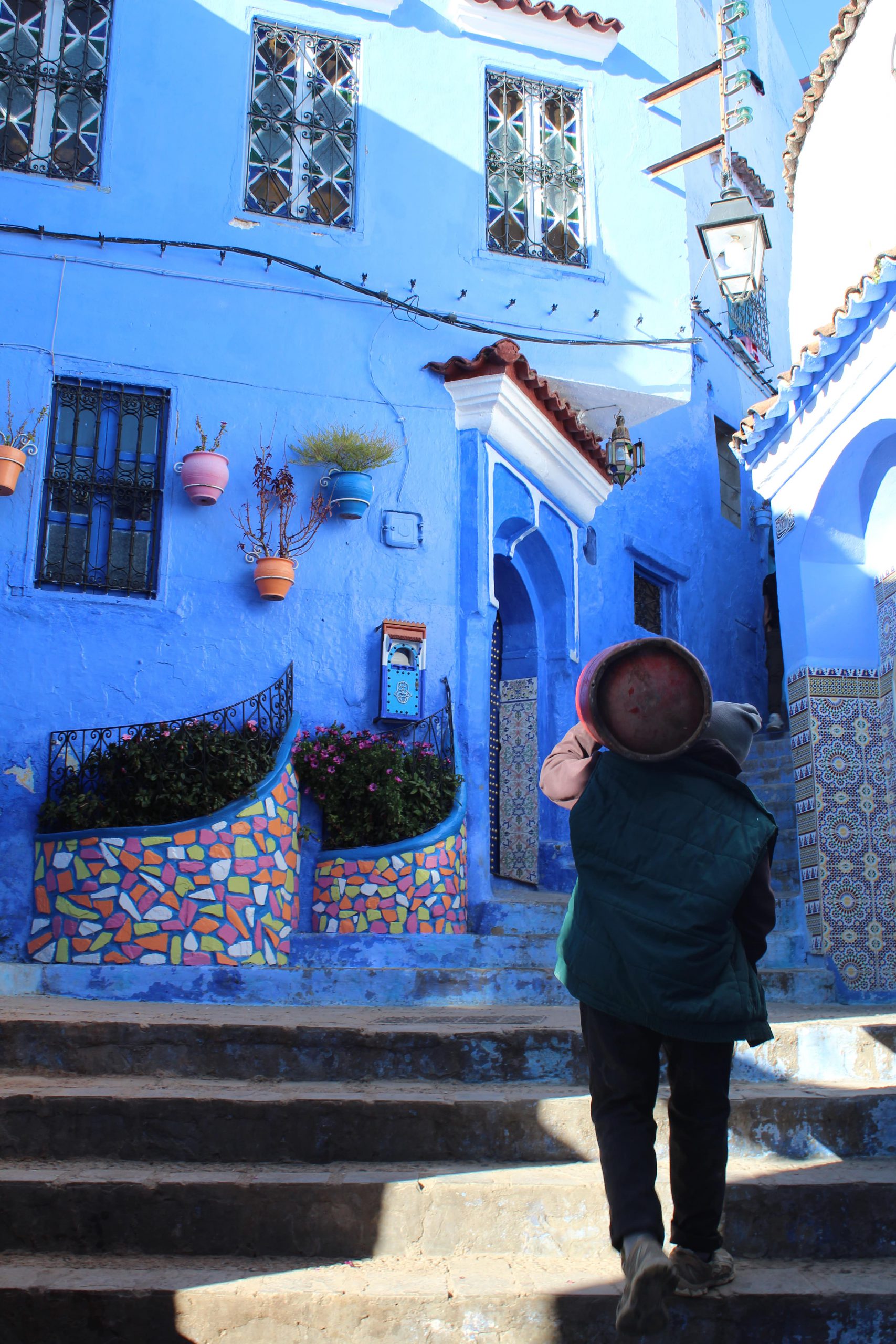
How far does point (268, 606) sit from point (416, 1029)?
4.26m

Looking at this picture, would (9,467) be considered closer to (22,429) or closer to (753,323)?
(22,429)

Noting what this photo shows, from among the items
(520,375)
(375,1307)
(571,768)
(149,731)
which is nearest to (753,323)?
(520,375)

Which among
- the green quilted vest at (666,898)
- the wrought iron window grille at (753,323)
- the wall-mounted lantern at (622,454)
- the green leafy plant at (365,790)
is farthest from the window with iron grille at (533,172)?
the green quilted vest at (666,898)

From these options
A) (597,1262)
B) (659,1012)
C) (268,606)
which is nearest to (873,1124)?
(597,1262)

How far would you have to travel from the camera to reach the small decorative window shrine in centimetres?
771

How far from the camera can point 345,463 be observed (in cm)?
797

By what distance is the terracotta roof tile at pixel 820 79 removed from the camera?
26.1 feet

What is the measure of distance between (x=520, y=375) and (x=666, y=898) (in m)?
6.09

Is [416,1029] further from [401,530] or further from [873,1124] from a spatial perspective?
[401,530]

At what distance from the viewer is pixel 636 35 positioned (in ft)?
32.7

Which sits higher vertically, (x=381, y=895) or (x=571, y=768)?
(x=571, y=768)

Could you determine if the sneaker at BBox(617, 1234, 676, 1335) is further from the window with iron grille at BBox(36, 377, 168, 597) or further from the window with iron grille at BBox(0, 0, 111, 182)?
the window with iron grille at BBox(0, 0, 111, 182)

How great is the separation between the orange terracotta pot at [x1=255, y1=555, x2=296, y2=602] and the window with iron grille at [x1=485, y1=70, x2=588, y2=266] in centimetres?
337

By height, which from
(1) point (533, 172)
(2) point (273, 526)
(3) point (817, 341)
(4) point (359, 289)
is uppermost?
(1) point (533, 172)
